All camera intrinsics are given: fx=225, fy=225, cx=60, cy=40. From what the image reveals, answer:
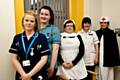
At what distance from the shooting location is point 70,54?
3.17 metres

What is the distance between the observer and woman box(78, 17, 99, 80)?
357cm

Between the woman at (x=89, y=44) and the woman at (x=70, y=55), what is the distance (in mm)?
326

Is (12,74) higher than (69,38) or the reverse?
the reverse

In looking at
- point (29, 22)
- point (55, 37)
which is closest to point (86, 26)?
point (55, 37)

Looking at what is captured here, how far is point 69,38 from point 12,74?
3.49ft

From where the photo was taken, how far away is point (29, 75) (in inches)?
86.4

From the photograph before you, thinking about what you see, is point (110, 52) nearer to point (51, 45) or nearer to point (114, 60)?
point (114, 60)

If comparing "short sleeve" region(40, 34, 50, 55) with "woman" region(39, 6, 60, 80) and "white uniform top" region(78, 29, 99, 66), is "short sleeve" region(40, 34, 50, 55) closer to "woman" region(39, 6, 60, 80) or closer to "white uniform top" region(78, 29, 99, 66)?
"woman" region(39, 6, 60, 80)

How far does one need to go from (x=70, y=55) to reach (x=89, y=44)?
0.55 meters

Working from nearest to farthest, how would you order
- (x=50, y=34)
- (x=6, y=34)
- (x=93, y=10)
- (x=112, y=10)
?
(x=6, y=34) → (x=50, y=34) → (x=93, y=10) → (x=112, y=10)

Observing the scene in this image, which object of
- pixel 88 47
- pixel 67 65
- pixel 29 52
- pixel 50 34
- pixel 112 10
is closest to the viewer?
pixel 29 52

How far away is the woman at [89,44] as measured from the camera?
3572mm

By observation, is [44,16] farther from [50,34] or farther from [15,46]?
[15,46]

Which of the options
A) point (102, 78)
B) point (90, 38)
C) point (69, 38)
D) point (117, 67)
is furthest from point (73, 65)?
point (117, 67)
